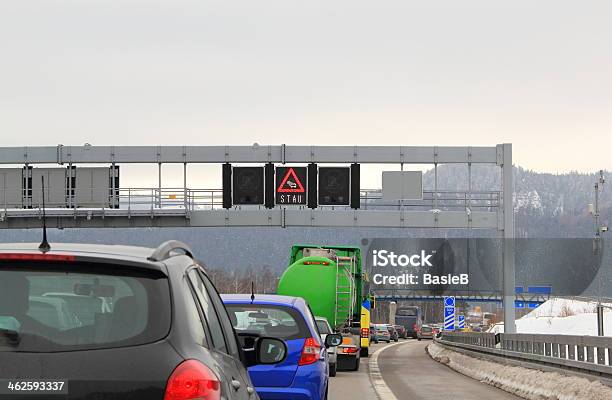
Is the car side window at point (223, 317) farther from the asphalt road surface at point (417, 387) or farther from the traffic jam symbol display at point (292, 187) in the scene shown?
the traffic jam symbol display at point (292, 187)

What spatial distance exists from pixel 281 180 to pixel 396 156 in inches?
194

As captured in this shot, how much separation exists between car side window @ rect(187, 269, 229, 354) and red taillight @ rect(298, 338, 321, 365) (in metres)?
6.82

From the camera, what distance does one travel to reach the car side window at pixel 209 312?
19.0 feet

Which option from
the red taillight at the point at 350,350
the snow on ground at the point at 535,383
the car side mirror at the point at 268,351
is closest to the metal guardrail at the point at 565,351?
the snow on ground at the point at 535,383

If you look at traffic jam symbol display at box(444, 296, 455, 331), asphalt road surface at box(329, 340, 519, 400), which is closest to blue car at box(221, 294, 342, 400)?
asphalt road surface at box(329, 340, 519, 400)

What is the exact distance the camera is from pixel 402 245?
144 metres

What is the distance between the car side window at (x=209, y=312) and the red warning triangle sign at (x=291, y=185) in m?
44.8

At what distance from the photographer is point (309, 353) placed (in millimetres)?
13320

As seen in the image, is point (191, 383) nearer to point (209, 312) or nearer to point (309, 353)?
point (209, 312)

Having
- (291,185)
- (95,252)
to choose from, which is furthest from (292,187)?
(95,252)

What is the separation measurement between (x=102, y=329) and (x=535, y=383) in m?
17.3

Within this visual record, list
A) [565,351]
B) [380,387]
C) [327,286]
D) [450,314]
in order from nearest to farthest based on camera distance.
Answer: [565,351] → [380,387] → [327,286] → [450,314]

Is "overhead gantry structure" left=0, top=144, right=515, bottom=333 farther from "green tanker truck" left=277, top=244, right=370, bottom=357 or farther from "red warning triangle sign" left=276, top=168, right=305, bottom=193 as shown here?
"green tanker truck" left=277, top=244, right=370, bottom=357

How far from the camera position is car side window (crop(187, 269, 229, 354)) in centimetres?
579
